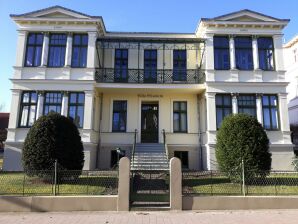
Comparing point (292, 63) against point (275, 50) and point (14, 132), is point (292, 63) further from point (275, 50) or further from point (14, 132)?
point (14, 132)

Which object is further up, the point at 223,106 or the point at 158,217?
the point at 223,106

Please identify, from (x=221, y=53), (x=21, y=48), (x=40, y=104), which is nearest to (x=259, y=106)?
(x=221, y=53)

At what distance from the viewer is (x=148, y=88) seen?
18078 millimetres

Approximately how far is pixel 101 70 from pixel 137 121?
4.27m

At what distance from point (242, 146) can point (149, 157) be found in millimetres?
5930

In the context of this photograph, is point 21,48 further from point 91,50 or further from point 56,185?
point 56,185

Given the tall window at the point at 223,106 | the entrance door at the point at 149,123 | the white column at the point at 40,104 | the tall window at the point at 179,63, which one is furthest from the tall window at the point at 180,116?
the white column at the point at 40,104

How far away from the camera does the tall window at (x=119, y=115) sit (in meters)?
18.8

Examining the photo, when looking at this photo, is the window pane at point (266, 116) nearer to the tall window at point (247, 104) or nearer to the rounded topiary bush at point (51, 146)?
the tall window at point (247, 104)

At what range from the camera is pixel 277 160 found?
669 inches

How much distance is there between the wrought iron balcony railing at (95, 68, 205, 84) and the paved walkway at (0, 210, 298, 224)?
10902 mm

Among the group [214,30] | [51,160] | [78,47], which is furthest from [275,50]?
[51,160]

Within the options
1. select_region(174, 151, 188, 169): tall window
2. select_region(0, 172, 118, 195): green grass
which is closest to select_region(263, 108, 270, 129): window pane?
select_region(174, 151, 188, 169): tall window

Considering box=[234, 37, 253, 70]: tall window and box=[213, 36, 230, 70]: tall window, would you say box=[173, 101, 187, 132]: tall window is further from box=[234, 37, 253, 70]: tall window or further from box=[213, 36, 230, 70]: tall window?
box=[234, 37, 253, 70]: tall window
